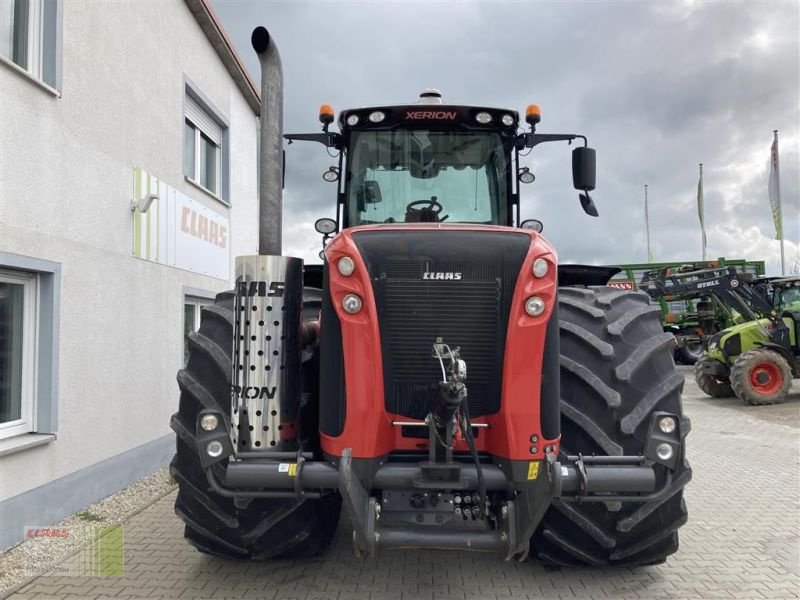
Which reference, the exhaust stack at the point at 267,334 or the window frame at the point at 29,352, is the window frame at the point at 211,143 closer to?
the window frame at the point at 29,352

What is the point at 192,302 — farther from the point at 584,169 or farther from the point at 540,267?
the point at 540,267

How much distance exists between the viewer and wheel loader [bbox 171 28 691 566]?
266cm

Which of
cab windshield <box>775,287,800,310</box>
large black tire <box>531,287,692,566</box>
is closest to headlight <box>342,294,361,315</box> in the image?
large black tire <box>531,287,692,566</box>

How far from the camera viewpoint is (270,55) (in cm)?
309

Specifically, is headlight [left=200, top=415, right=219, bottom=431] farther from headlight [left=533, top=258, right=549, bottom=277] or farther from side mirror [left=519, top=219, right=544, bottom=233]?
side mirror [left=519, top=219, right=544, bottom=233]

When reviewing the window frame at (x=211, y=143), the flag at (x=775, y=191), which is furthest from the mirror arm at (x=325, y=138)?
the flag at (x=775, y=191)

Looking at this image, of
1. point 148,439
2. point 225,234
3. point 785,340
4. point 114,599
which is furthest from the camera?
point 785,340

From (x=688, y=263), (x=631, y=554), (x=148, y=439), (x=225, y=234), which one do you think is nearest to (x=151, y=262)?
(x=148, y=439)

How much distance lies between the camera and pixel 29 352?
4.59m

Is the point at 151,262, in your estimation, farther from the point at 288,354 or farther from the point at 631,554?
the point at 631,554

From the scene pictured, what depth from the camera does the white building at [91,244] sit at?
438cm

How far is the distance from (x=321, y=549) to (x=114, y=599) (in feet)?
3.76

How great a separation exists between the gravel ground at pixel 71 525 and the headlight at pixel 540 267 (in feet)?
11.3

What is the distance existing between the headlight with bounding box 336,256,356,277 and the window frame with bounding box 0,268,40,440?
3.05 metres
